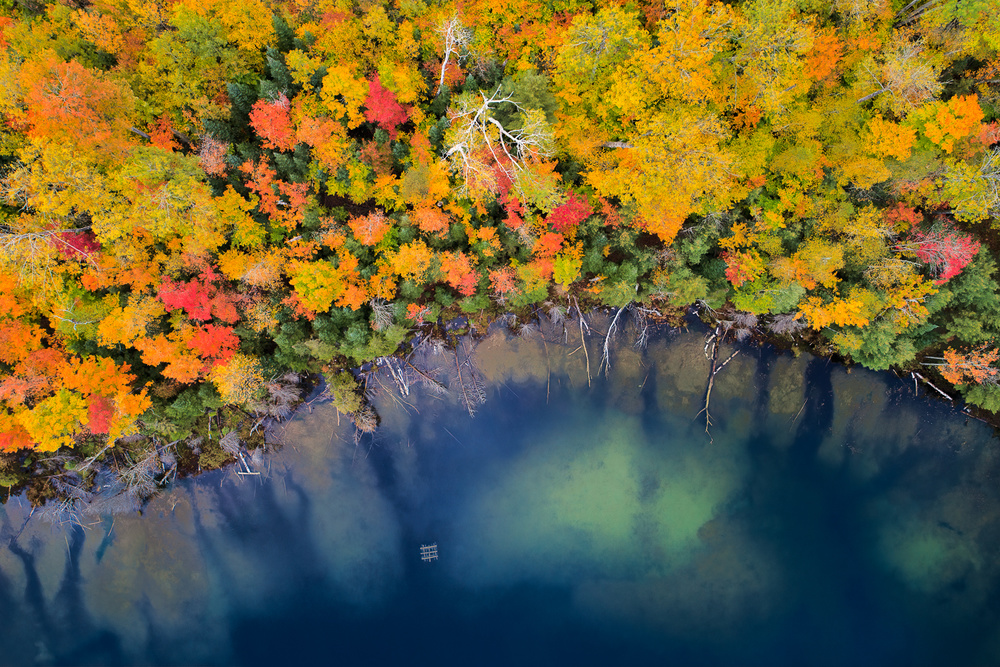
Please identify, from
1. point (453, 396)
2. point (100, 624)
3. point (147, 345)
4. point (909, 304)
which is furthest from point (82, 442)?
point (909, 304)

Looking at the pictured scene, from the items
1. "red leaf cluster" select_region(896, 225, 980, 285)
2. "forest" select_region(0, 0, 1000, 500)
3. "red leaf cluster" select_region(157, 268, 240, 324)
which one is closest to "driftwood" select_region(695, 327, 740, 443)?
"forest" select_region(0, 0, 1000, 500)

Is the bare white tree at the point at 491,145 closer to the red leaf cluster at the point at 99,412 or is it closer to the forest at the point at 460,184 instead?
the forest at the point at 460,184

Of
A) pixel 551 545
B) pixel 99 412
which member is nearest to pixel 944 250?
pixel 551 545

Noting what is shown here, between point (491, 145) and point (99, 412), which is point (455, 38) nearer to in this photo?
point (491, 145)

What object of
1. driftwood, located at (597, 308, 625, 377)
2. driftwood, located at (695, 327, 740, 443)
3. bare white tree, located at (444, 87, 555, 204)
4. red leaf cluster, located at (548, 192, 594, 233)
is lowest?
driftwood, located at (695, 327, 740, 443)

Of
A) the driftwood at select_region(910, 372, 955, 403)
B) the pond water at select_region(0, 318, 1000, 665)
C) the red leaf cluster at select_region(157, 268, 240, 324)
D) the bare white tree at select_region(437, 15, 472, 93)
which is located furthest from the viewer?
the pond water at select_region(0, 318, 1000, 665)

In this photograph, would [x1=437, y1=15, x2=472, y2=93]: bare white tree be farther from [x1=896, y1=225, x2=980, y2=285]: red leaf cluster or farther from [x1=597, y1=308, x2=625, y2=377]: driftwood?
[x1=896, y1=225, x2=980, y2=285]: red leaf cluster

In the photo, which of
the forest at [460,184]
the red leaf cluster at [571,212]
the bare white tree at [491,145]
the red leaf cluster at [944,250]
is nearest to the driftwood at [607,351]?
the forest at [460,184]
